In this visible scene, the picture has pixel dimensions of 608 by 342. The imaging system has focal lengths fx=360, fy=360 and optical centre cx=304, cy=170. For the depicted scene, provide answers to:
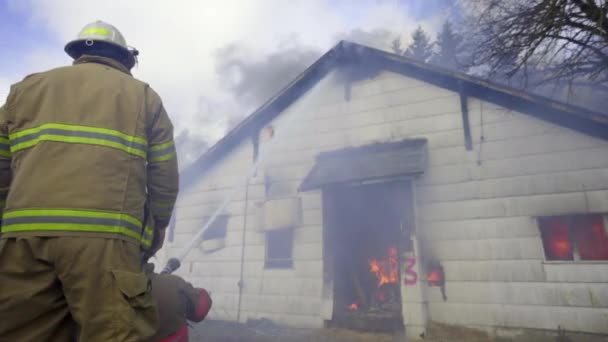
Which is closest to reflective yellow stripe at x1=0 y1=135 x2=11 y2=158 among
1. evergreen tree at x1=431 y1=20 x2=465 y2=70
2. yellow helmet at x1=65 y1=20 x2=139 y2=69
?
yellow helmet at x1=65 y1=20 x2=139 y2=69

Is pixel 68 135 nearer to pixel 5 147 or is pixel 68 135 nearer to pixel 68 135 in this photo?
pixel 68 135

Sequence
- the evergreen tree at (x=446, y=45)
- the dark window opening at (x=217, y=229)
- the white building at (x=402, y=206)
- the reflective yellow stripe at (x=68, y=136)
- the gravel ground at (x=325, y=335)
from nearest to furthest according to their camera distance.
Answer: the reflective yellow stripe at (x=68, y=136), the gravel ground at (x=325, y=335), the white building at (x=402, y=206), the dark window opening at (x=217, y=229), the evergreen tree at (x=446, y=45)

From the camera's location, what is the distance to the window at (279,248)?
9297 millimetres

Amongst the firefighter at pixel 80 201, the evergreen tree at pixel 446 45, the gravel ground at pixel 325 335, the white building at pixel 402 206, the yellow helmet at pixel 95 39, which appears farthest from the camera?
the evergreen tree at pixel 446 45

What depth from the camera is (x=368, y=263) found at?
10.0 metres

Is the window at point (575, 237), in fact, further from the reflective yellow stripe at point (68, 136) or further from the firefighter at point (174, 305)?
the reflective yellow stripe at point (68, 136)

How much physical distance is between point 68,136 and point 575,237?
8.18 m

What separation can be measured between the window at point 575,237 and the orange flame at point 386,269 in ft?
11.0

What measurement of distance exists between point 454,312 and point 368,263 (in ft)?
10.0

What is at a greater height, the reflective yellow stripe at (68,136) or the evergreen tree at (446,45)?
the evergreen tree at (446,45)

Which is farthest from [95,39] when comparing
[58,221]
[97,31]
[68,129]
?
[58,221]

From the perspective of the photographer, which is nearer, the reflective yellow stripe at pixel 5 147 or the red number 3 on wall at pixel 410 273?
the reflective yellow stripe at pixel 5 147

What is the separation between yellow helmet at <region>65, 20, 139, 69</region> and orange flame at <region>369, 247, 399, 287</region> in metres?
8.05

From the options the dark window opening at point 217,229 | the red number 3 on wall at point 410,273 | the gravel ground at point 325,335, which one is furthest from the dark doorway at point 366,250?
the dark window opening at point 217,229
